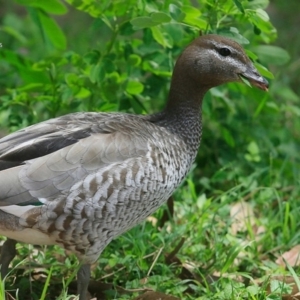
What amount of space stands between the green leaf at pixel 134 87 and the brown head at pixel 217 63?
563mm

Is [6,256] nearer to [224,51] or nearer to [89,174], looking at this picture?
[89,174]

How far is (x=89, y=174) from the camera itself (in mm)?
3404

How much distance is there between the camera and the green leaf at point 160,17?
12.5 feet

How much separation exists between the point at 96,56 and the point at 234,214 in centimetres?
117

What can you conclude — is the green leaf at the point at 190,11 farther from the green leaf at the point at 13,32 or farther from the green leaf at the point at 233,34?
the green leaf at the point at 13,32

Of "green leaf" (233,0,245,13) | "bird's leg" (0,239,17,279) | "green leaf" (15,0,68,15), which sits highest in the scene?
"green leaf" (233,0,245,13)

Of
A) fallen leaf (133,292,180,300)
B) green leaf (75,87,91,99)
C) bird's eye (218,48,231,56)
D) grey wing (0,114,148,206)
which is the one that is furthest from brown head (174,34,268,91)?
fallen leaf (133,292,180,300)

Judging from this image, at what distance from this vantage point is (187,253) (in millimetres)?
4098

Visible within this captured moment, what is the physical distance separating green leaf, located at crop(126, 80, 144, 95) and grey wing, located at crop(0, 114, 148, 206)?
803mm

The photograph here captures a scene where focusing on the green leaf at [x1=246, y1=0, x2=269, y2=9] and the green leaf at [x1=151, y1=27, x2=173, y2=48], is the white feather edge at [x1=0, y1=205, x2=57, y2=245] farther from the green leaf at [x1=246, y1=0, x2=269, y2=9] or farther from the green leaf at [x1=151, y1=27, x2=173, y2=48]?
the green leaf at [x1=246, y1=0, x2=269, y2=9]

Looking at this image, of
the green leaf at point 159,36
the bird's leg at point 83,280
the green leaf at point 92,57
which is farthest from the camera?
the green leaf at point 92,57

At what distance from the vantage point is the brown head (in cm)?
381

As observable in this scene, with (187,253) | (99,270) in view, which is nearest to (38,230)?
(99,270)

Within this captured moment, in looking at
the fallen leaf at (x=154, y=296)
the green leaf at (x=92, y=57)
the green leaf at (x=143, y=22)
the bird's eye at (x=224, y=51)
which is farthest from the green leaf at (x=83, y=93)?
the fallen leaf at (x=154, y=296)
